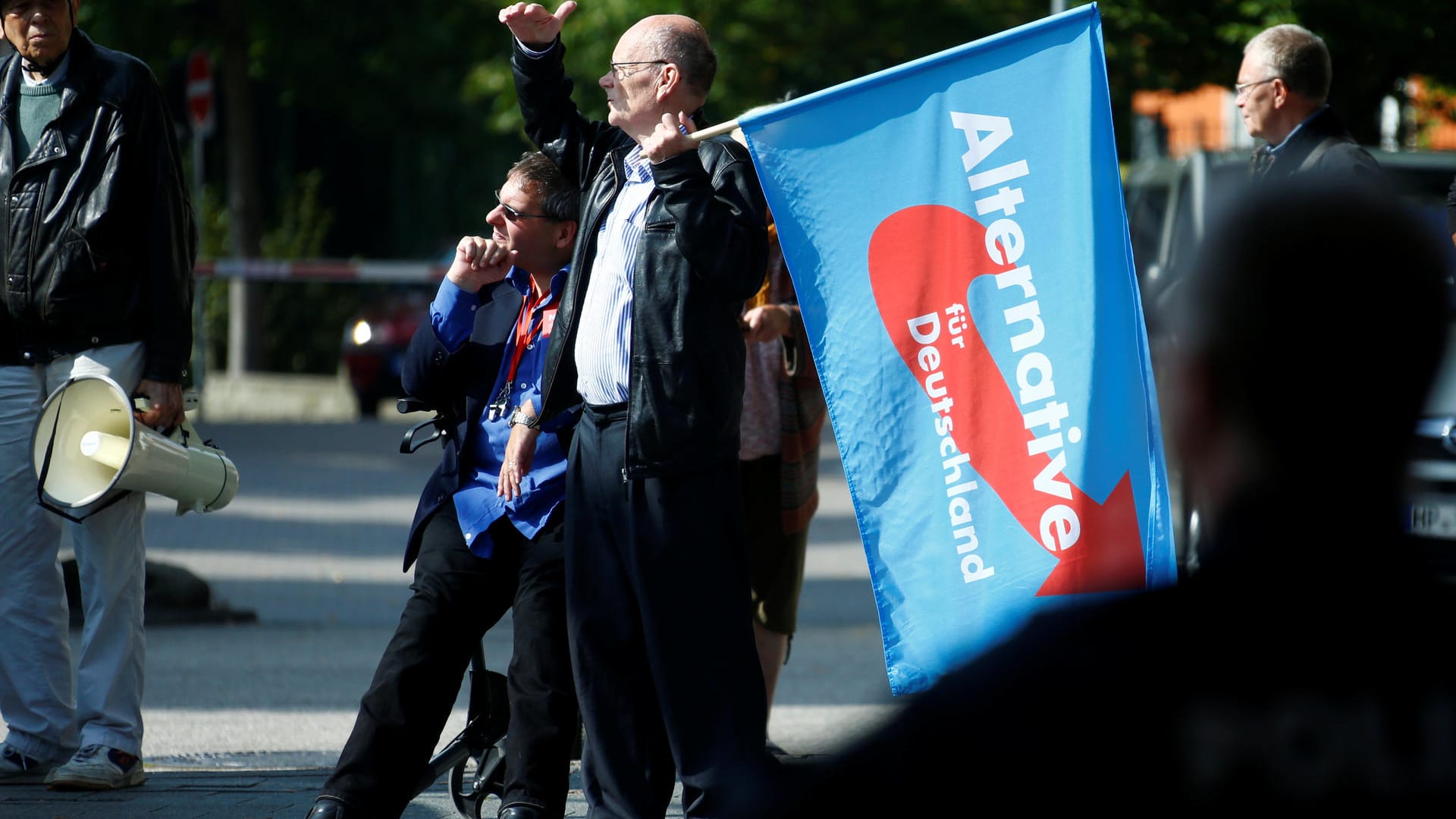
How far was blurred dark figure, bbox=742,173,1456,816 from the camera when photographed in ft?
3.62

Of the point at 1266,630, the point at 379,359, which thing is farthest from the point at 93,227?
the point at 379,359

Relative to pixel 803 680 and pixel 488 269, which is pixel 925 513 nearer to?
pixel 488 269

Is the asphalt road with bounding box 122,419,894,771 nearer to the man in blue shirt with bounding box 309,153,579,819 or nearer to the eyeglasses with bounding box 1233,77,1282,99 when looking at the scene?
the man in blue shirt with bounding box 309,153,579,819

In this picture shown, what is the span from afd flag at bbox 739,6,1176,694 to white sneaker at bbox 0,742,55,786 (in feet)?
7.64

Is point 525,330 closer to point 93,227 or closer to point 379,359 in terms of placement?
point 93,227

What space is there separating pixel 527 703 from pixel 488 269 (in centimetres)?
103

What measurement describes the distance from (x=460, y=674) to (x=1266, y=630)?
308cm

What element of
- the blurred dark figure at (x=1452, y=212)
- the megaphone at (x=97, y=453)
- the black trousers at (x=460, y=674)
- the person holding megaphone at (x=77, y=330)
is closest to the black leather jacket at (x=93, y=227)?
the person holding megaphone at (x=77, y=330)

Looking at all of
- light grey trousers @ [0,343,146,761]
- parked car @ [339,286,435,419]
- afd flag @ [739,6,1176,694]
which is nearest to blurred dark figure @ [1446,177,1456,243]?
afd flag @ [739,6,1176,694]

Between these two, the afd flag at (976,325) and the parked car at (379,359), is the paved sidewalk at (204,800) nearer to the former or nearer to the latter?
the afd flag at (976,325)

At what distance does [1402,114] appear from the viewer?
12930mm

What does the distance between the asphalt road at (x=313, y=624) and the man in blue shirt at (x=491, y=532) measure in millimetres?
762

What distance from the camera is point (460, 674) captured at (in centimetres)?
402

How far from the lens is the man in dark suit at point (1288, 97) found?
4871 millimetres
